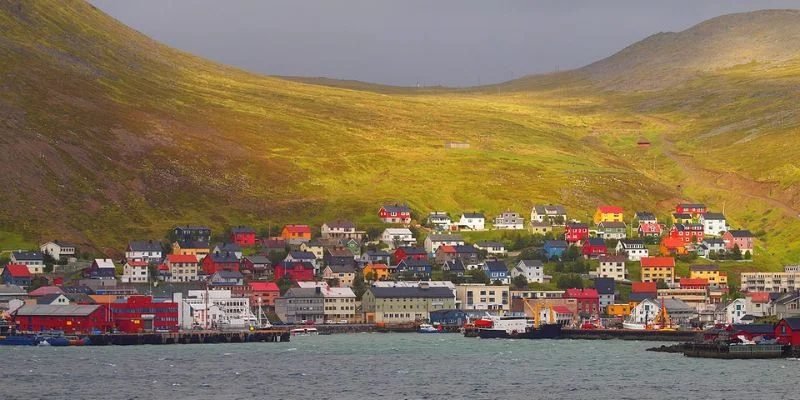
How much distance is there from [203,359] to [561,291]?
199 ft

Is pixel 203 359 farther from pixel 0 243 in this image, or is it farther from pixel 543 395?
pixel 0 243

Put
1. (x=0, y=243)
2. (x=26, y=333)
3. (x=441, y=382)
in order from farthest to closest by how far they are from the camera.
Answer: (x=0, y=243) < (x=26, y=333) < (x=441, y=382)

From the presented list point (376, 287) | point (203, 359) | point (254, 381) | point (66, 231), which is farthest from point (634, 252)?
point (254, 381)

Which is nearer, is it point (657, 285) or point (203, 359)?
point (203, 359)

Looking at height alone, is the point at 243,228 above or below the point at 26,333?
above

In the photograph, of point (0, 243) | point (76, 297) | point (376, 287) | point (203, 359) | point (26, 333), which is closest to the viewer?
point (203, 359)

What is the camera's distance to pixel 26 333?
138875mm

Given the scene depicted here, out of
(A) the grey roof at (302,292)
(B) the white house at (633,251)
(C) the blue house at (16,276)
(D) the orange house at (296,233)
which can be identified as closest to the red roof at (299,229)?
(D) the orange house at (296,233)

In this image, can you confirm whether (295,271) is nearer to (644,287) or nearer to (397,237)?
(397,237)

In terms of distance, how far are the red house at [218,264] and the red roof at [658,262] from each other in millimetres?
47439

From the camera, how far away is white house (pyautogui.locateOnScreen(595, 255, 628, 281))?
178875mm

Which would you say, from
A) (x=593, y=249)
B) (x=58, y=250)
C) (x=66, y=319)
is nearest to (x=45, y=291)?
(x=66, y=319)

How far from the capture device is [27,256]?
171500 millimetres

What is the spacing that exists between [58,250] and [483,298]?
50.8 meters
